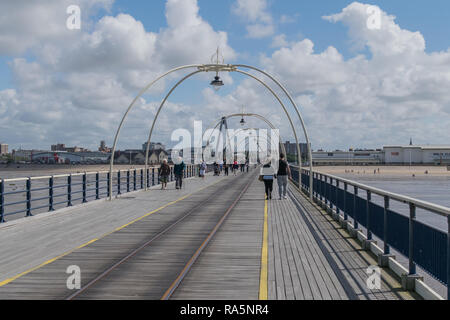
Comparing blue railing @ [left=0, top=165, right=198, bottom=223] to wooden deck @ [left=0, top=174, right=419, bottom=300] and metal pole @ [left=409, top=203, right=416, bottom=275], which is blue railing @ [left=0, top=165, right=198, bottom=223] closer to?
wooden deck @ [left=0, top=174, right=419, bottom=300]

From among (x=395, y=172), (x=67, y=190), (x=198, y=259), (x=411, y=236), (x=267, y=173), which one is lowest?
(x=395, y=172)

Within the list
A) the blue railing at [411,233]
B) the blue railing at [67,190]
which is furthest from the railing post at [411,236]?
the blue railing at [67,190]

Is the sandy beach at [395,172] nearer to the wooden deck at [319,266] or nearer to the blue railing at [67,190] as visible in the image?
the blue railing at [67,190]

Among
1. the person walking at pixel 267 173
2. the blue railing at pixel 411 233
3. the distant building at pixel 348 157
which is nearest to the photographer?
the blue railing at pixel 411 233

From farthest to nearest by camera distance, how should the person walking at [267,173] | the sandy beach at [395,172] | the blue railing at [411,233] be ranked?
the sandy beach at [395,172]
the person walking at [267,173]
the blue railing at [411,233]

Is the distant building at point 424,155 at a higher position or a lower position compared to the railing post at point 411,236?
higher

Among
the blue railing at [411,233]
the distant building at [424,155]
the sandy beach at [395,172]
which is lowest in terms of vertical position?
the sandy beach at [395,172]

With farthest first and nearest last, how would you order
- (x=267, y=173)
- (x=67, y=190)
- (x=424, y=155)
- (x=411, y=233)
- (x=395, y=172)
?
(x=424, y=155) < (x=395, y=172) < (x=67, y=190) < (x=267, y=173) < (x=411, y=233)
